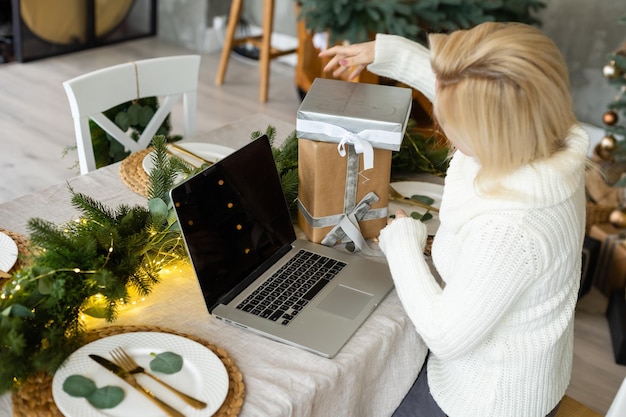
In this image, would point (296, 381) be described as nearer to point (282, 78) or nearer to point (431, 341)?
point (431, 341)

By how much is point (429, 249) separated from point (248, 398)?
56 centimetres

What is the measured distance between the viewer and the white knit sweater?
1.08 meters

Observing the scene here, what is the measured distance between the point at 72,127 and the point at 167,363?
2.87 meters

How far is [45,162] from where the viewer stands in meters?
3.33

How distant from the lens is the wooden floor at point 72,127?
2395mm

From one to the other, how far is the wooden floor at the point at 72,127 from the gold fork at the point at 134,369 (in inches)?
61.3

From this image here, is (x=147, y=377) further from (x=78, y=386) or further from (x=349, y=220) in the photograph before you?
A: (x=349, y=220)

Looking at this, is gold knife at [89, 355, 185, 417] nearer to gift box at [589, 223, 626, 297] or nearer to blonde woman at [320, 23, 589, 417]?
blonde woman at [320, 23, 589, 417]

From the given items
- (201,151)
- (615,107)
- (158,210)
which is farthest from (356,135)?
(615,107)

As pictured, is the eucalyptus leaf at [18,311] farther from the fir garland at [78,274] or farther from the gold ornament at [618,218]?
the gold ornament at [618,218]

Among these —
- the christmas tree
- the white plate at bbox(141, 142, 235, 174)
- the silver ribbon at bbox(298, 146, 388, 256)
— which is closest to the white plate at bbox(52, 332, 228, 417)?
the silver ribbon at bbox(298, 146, 388, 256)

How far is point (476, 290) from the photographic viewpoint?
108 centimetres

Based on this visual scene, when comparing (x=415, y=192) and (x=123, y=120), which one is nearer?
(x=415, y=192)

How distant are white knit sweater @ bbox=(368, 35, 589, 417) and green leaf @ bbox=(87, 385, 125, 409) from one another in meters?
0.46
